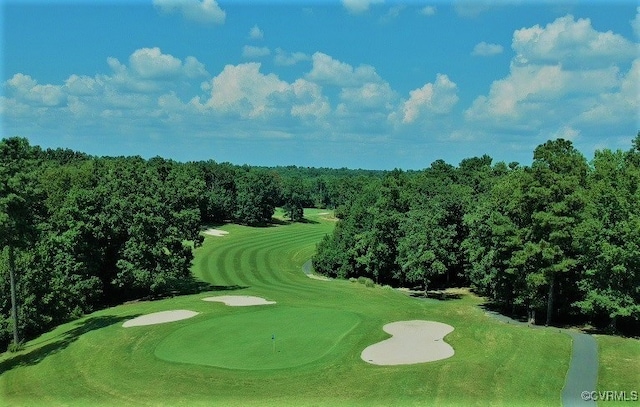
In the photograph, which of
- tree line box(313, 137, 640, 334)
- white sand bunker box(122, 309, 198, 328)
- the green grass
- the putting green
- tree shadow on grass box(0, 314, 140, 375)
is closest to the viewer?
the green grass

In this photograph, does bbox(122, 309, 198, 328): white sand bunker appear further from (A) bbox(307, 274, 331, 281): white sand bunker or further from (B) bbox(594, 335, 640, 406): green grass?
(A) bbox(307, 274, 331, 281): white sand bunker

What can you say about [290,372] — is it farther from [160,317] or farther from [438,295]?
[438,295]

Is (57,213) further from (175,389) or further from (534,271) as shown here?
(534,271)

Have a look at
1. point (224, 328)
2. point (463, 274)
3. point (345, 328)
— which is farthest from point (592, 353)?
point (463, 274)

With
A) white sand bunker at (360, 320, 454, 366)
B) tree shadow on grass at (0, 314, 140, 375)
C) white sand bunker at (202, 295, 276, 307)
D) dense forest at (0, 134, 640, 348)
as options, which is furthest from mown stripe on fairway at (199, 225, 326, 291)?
white sand bunker at (360, 320, 454, 366)

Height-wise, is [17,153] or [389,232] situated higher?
[17,153]

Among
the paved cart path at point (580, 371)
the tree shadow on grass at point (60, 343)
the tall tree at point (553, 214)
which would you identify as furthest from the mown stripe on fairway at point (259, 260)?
the paved cart path at point (580, 371)

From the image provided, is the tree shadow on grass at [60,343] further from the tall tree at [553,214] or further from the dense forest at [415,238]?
the tall tree at [553,214]
